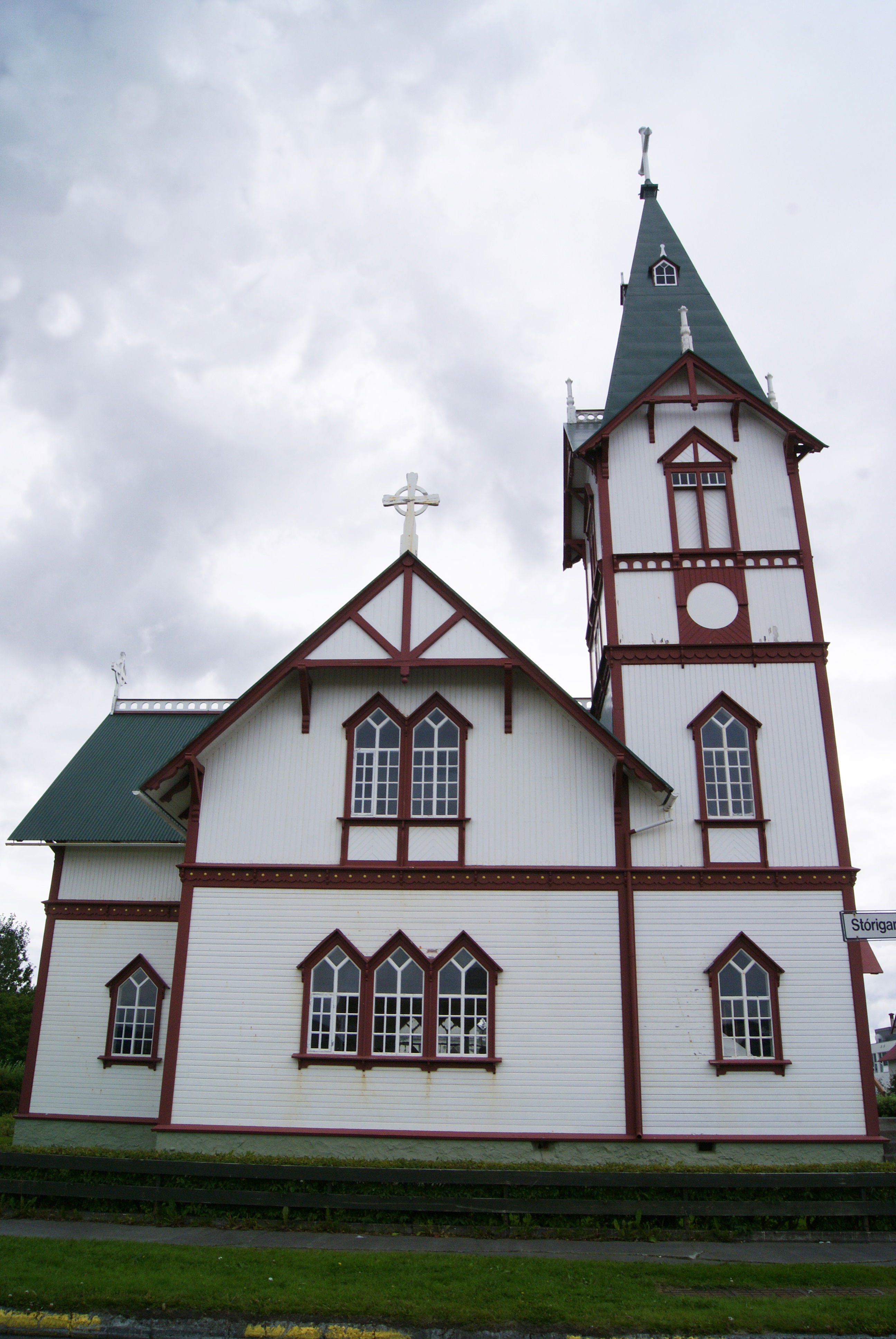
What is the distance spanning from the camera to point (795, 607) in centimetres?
1991

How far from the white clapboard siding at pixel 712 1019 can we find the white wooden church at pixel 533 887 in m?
0.04

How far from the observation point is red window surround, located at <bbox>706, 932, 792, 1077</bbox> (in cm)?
1702

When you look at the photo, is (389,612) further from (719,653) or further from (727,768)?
(727,768)

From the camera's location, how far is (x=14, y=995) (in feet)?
227

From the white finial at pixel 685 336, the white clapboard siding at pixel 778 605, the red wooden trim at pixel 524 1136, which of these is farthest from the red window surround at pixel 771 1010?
the white finial at pixel 685 336

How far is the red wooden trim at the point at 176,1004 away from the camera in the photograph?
57.3 ft

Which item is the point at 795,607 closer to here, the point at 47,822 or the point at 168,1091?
the point at 168,1091

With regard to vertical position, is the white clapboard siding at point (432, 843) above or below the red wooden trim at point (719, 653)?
below

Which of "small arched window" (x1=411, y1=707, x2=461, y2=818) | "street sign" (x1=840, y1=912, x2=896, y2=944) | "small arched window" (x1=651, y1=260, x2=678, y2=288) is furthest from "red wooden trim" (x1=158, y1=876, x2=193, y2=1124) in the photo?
"small arched window" (x1=651, y1=260, x2=678, y2=288)

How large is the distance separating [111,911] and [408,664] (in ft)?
30.9

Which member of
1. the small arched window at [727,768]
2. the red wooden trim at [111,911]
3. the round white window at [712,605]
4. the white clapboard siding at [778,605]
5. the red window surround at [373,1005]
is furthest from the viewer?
the red wooden trim at [111,911]

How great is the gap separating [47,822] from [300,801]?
752cm

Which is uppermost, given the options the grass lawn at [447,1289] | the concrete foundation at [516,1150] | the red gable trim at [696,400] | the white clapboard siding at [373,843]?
the red gable trim at [696,400]

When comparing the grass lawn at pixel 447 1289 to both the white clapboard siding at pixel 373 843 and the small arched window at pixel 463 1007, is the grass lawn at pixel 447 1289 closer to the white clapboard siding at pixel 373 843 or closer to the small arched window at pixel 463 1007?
the small arched window at pixel 463 1007
